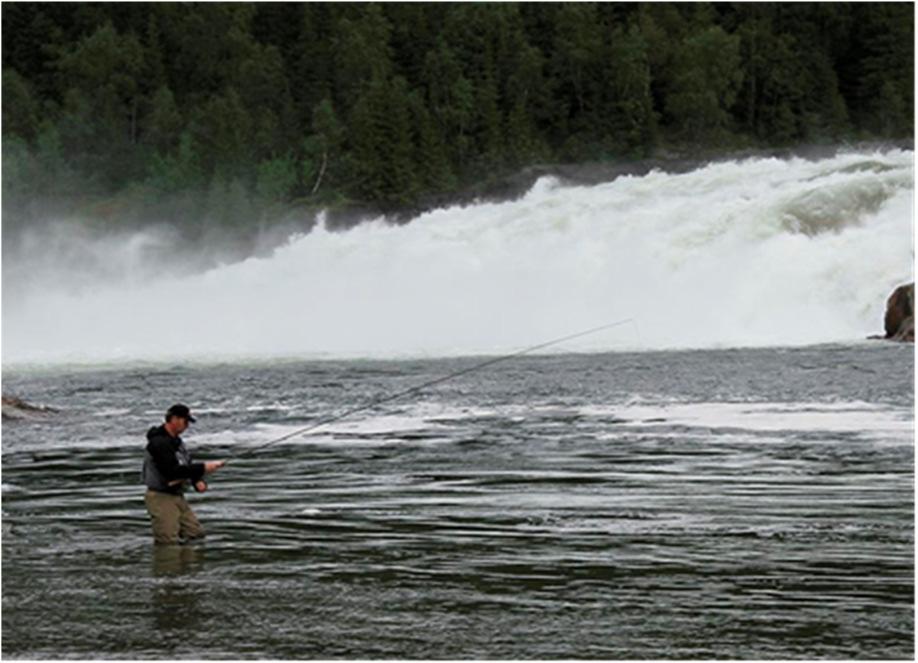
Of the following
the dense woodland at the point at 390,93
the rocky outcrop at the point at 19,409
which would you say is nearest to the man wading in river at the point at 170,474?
the rocky outcrop at the point at 19,409

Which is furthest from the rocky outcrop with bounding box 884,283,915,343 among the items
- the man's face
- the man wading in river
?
the man's face

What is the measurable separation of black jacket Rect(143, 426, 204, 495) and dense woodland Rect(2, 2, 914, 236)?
63.0 meters

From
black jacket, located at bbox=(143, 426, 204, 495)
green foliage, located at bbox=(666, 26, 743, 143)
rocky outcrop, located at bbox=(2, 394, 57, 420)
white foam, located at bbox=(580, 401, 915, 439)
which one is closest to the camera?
black jacket, located at bbox=(143, 426, 204, 495)

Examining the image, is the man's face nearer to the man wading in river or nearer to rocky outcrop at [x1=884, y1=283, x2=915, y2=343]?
the man wading in river

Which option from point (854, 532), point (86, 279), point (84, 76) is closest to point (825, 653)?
point (854, 532)

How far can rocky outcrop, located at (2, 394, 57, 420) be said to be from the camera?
27797 mm

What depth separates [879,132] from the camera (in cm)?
9512

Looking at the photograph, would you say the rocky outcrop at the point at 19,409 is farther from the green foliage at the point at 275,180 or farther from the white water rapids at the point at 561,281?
the green foliage at the point at 275,180

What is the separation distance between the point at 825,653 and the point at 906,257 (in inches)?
1373

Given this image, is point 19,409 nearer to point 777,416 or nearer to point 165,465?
point 777,416

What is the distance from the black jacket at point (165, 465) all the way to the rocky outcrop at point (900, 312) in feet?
81.6

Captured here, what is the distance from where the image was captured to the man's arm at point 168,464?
1505cm

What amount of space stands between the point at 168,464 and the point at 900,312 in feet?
84.5

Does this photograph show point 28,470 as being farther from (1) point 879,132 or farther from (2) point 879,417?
(1) point 879,132
